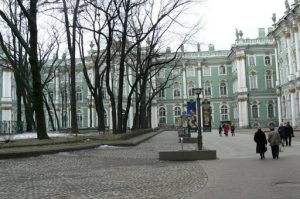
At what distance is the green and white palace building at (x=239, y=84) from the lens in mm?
68500

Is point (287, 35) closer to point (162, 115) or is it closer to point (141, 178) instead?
point (162, 115)

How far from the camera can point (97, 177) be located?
552 inches

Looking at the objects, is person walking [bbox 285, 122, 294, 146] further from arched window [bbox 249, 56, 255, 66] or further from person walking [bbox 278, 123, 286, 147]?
arched window [bbox 249, 56, 255, 66]

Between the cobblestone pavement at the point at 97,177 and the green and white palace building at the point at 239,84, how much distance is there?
42582 millimetres

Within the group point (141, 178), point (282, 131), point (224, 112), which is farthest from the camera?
point (224, 112)

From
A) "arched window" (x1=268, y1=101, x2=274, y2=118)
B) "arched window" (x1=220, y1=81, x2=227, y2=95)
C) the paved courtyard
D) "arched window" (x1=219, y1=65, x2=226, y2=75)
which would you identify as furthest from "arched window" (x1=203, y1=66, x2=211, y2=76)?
the paved courtyard

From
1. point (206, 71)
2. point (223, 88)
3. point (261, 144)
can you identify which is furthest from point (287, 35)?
point (261, 144)

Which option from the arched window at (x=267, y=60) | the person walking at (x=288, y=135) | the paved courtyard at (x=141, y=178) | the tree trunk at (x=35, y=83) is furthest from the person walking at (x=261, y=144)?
the arched window at (x=267, y=60)

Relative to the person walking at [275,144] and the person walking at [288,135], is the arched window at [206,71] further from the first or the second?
the person walking at [275,144]

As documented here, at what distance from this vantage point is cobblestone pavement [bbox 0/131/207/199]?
1100 cm

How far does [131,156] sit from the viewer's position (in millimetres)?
21766

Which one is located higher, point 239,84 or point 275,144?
point 239,84

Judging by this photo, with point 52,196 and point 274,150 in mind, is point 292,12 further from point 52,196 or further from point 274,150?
point 52,196

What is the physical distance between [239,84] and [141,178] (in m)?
78.3
